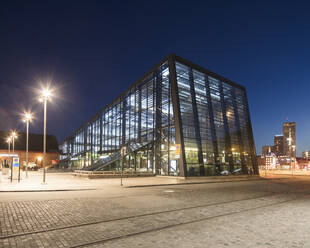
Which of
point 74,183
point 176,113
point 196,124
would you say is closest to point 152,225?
point 74,183

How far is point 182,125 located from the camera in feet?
101

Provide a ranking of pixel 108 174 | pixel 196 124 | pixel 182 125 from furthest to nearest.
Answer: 1. pixel 196 124
2. pixel 182 125
3. pixel 108 174

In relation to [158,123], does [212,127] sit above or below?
below

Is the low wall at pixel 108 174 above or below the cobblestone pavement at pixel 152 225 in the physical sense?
above

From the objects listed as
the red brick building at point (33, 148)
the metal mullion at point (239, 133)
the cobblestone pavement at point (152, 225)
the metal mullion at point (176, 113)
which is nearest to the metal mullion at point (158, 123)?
the metal mullion at point (176, 113)

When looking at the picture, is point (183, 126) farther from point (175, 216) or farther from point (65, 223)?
point (65, 223)

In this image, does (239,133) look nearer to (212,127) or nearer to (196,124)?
(212,127)

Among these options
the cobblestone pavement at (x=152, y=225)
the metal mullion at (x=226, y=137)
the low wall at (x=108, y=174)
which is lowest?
the cobblestone pavement at (x=152, y=225)

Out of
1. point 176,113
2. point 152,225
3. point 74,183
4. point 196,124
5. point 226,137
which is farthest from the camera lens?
point 226,137

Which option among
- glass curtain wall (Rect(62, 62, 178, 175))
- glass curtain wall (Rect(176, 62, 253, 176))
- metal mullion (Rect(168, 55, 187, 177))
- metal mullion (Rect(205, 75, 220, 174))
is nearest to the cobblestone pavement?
metal mullion (Rect(168, 55, 187, 177))

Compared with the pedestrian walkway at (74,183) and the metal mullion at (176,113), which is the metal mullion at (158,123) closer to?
the metal mullion at (176,113)

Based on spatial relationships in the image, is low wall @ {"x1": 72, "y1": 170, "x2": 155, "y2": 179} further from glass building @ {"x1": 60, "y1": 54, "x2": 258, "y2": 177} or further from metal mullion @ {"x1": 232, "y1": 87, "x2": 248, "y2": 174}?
metal mullion @ {"x1": 232, "y1": 87, "x2": 248, "y2": 174}

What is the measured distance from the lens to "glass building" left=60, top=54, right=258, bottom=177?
3131 centimetres

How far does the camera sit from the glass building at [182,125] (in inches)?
1233
